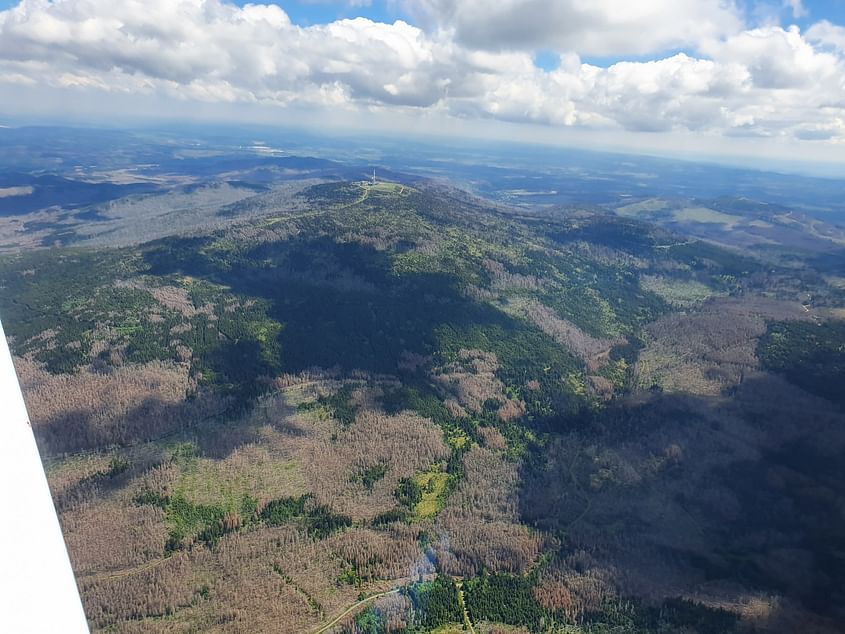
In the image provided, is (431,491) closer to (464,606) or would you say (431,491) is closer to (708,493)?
(464,606)

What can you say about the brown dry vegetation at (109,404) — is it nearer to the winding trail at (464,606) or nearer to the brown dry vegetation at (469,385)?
the brown dry vegetation at (469,385)

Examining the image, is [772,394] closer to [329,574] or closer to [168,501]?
[329,574]

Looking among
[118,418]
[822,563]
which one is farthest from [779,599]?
[118,418]

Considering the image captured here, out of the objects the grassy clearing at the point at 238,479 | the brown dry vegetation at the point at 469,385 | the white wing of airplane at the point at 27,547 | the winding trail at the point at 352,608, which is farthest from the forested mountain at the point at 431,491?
the white wing of airplane at the point at 27,547

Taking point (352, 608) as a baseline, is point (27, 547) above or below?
above

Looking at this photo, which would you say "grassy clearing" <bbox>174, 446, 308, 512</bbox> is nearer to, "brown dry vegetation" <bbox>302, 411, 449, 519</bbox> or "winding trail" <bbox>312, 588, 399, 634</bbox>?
"brown dry vegetation" <bbox>302, 411, 449, 519</bbox>

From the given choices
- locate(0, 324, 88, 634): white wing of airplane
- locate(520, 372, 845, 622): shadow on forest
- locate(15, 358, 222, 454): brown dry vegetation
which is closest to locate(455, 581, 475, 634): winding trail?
locate(520, 372, 845, 622): shadow on forest

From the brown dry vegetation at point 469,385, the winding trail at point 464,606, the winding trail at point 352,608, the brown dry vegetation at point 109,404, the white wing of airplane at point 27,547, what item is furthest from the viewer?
the brown dry vegetation at point 469,385

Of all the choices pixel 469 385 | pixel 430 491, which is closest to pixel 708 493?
pixel 430 491
